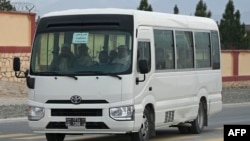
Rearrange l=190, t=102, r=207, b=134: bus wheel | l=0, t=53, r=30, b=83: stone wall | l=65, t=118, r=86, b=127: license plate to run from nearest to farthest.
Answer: l=65, t=118, r=86, b=127: license plate → l=190, t=102, r=207, b=134: bus wheel → l=0, t=53, r=30, b=83: stone wall

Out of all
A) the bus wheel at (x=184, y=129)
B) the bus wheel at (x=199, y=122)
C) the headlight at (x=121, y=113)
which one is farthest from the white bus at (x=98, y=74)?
the bus wheel at (x=184, y=129)

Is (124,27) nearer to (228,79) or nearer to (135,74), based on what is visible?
(135,74)

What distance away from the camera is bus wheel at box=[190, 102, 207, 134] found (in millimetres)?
18281

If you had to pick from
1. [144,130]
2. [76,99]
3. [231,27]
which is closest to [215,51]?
[144,130]

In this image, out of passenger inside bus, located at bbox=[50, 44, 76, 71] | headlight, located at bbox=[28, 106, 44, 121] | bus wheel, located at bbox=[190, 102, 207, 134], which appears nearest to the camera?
headlight, located at bbox=[28, 106, 44, 121]

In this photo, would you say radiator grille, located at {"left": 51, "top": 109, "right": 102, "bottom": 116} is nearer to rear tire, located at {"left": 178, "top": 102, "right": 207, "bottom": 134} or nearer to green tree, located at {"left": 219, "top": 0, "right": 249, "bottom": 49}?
rear tire, located at {"left": 178, "top": 102, "right": 207, "bottom": 134}

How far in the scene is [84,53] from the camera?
14508 mm

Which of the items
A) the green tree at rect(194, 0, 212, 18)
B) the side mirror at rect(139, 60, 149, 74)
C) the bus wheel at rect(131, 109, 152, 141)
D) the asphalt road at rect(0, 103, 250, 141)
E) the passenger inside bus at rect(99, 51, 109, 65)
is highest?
the green tree at rect(194, 0, 212, 18)

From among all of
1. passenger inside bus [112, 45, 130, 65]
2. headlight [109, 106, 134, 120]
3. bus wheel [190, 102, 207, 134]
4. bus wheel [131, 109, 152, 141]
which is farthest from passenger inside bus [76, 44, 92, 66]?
bus wheel [190, 102, 207, 134]

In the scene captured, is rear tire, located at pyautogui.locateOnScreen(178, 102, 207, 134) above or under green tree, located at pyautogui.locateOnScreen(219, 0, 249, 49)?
under

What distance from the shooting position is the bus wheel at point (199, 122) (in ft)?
60.0

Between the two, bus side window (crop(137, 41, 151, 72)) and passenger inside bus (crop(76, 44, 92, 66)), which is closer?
passenger inside bus (crop(76, 44, 92, 66))

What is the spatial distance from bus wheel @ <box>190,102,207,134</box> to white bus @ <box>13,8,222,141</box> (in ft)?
8.01

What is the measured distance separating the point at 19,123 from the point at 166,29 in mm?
7788
